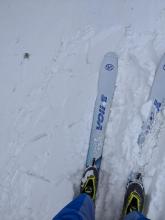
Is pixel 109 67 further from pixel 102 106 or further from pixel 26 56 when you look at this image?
pixel 26 56

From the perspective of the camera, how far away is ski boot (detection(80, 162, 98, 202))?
143cm

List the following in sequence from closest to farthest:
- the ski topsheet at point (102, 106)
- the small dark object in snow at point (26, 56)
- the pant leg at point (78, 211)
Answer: the pant leg at point (78, 211) → the ski topsheet at point (102, 106) → the small dark object in snow at point (26, 56)

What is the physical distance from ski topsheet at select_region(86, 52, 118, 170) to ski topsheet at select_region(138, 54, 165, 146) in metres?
0.18

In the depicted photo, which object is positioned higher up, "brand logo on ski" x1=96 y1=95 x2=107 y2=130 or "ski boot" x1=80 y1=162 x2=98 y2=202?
"brand logo on ski" x1=96 y1=95 x2=107 y2=130

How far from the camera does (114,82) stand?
1519mm

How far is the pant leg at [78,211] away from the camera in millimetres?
993

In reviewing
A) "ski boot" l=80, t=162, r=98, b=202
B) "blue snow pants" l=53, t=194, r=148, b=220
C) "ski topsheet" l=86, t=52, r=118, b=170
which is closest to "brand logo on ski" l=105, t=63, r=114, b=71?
"ski topsheet" l=86, t=52, r=118, b=170

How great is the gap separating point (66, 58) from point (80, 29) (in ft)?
0.54

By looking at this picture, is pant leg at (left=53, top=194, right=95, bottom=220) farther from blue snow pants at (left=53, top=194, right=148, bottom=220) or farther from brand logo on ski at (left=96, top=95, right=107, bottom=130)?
brand logo on ski at (left=96, top=95, right=107, bottom=130)

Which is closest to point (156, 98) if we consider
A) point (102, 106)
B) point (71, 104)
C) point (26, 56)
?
point (102, 106)

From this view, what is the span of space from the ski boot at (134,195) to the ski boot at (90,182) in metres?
0.14

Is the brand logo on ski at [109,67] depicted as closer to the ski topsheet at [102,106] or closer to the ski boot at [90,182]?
the ski topsheet at [102,106]

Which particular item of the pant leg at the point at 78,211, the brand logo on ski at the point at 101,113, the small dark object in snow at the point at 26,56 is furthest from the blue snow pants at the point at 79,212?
the small dark object in snow at the point at 26,56

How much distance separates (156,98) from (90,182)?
458 mm
